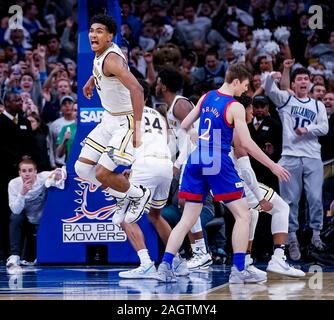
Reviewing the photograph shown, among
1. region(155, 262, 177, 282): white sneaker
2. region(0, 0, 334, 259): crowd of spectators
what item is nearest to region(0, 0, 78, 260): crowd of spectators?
region(0, 0, 334, 259): crowd of spectators

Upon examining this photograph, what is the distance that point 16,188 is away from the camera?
11.7m

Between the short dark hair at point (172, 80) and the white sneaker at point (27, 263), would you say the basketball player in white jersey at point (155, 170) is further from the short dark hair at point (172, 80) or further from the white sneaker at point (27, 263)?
the white sneaker at point (27, 263)

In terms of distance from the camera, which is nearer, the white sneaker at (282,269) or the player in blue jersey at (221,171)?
the player in blue jersey at (221,171)

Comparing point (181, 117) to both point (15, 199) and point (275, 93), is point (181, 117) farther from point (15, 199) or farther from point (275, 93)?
point (15, 199)

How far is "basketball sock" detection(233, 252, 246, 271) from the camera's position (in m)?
8.90

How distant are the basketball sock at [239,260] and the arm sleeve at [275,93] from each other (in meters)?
3.49

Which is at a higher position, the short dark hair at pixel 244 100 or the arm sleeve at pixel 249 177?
the short dark hair at pixel 244 100

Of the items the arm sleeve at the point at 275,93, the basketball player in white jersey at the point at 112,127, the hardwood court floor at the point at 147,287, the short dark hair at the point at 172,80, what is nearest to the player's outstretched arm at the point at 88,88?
the basketball player in white jersey at the point at 112,127

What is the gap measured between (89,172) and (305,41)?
6679 millimetres

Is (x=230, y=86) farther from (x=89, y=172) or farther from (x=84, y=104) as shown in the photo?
(x=84, y=104)

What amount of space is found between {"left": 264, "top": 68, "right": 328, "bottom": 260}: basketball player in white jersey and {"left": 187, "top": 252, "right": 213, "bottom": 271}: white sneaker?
1.52 meters

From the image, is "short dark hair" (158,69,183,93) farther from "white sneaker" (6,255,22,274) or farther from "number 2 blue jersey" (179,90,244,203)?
"white sneaker" (6,255,22,274)

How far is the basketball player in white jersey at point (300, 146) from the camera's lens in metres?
11.7
